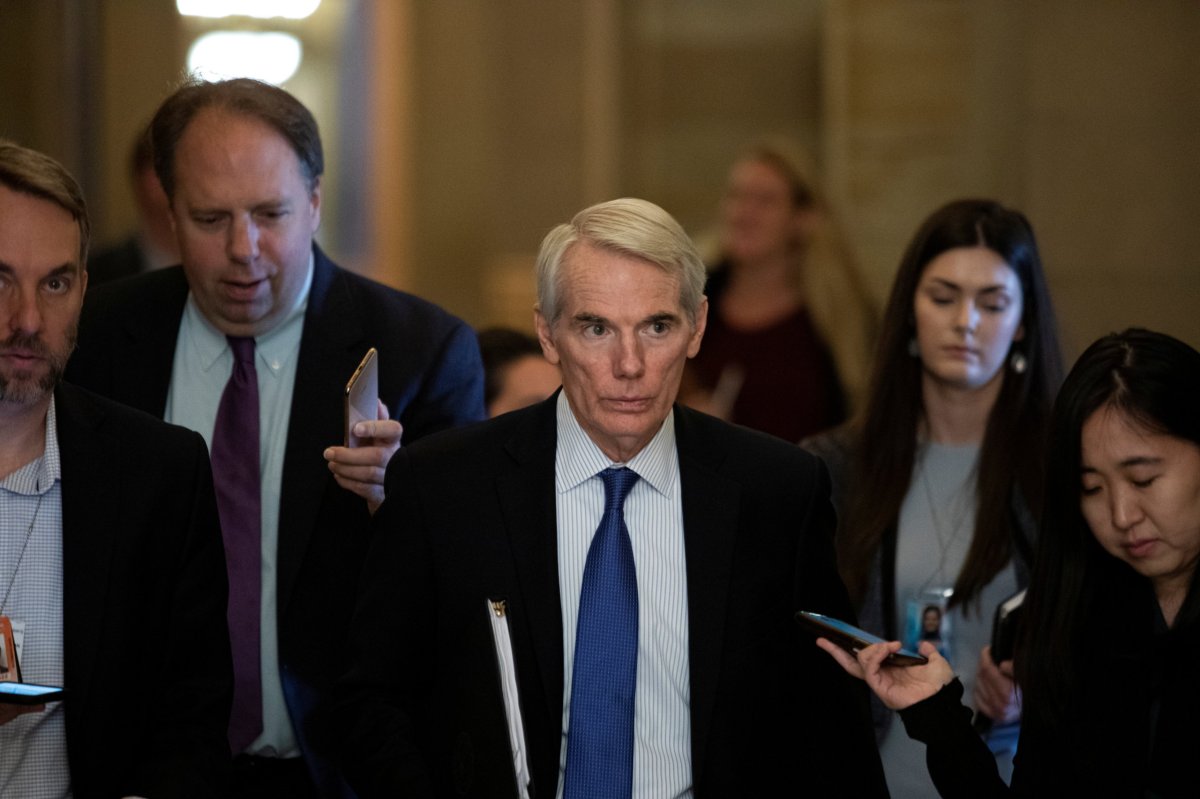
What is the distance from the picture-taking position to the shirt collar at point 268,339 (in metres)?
3.68

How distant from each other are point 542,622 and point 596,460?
0.32 metres

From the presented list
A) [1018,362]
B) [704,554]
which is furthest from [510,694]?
[1018,362]

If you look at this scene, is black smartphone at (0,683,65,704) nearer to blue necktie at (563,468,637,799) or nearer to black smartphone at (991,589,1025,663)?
blue necktie at (563,468,637,799)

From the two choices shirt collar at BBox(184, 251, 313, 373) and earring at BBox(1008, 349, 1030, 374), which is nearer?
shirt collar at BBox(184, 251, 313, 373)

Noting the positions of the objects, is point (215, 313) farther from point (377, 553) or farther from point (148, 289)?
point (377, 553)

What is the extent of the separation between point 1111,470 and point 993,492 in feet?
3.12

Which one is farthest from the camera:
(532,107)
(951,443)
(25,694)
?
(532,107)

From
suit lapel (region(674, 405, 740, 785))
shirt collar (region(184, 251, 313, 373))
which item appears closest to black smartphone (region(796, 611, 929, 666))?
suit lapel (region(674, 405, 740, 785))

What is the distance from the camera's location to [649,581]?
296 centimetres

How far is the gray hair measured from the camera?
296 centimetres

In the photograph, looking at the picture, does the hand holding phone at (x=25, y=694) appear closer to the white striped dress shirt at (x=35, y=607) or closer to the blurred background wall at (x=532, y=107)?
the white striped dress shirt at (x=35, y=607)

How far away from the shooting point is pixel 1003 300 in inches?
163

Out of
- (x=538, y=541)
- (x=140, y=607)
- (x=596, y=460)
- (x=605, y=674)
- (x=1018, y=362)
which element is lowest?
(x=605, y=674)

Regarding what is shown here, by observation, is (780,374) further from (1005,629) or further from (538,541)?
(538,541)
